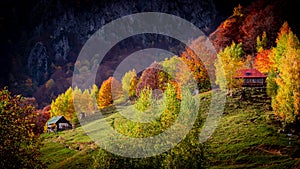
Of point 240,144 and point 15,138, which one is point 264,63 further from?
point 15,138

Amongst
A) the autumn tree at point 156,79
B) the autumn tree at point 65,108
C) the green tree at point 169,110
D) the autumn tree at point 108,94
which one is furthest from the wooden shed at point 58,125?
the green tree at point 169,110

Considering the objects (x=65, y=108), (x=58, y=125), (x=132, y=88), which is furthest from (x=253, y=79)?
(x=65, y=108)

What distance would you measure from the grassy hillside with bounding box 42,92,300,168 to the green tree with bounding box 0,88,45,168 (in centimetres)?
909

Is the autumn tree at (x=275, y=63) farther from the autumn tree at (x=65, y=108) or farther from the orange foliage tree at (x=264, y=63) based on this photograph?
the autumn tree at (x=65, y=108)

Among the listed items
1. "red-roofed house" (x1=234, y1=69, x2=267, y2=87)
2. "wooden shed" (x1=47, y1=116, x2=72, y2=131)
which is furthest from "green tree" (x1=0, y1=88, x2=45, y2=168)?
"wooden shed" (x1=47, y1=116, x2=72, y2=131)

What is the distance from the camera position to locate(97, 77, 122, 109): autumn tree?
110863 millimetres

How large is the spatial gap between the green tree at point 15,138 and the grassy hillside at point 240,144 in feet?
29.8

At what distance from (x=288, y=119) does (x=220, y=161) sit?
14141 mm

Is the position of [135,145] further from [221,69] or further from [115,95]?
[115,95]

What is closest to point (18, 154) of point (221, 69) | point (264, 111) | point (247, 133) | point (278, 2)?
point (247, 133)

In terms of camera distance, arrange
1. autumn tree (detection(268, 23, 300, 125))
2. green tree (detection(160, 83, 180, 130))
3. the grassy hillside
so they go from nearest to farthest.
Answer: green tree (detection(160, 83, 180, 130)), the grassy hillside, autumn tree (detection(268, 23, 300, 125))

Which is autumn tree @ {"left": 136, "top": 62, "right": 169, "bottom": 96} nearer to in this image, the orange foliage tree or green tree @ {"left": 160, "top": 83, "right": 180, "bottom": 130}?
the orange foliage tree

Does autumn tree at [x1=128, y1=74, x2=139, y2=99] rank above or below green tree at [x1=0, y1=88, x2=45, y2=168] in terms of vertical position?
above

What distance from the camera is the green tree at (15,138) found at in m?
Result: 21.2
